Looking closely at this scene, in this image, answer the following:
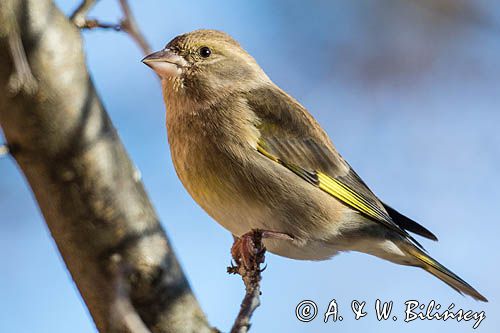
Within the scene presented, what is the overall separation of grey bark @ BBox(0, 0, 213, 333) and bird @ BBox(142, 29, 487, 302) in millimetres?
1229

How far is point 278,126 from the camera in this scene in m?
4.36

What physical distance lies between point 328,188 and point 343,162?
1.34ft

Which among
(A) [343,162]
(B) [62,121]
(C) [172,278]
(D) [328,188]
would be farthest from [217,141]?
(B) [62,121]

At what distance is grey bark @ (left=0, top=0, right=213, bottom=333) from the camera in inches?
87.7

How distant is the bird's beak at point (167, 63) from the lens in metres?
4.25

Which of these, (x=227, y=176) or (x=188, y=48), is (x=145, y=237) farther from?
(x=188, y=48)

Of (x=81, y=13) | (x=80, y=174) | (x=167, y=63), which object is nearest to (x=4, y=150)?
(x=80, y=174)

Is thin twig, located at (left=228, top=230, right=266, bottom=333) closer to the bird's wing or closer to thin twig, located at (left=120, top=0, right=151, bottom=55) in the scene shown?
the bird's wing

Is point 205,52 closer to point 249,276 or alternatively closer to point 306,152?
point 306,152

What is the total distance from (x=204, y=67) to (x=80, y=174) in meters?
2.27

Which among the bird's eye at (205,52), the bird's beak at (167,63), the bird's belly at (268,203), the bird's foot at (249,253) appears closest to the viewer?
the bird's foot at (249,253)

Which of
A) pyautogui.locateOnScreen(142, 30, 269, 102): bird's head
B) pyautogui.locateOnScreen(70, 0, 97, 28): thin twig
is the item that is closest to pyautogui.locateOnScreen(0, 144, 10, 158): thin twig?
pyautogui.locateOnScreen(70, 0, 97, 28): thin twig

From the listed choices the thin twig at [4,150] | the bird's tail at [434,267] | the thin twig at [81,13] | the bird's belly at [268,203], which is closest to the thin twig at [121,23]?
the thin twig at [81,13]

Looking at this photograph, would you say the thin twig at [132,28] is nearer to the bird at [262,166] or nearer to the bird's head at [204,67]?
the bird at [262,166]
